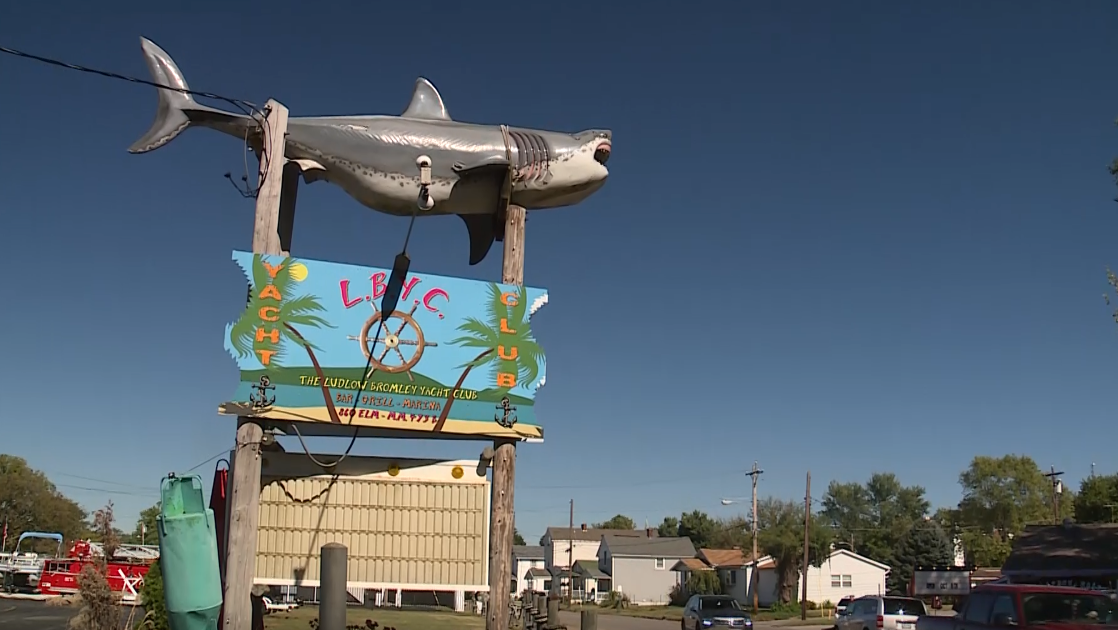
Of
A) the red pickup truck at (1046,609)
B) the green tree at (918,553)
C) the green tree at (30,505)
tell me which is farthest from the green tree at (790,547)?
the green tree at (30,505)

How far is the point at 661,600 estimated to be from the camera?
67.5 metres

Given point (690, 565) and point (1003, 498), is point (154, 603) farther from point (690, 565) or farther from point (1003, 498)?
point (1003, 498)

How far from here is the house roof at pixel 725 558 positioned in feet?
195

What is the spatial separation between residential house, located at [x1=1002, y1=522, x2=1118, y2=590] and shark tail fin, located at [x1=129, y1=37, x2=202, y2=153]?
1053 inches

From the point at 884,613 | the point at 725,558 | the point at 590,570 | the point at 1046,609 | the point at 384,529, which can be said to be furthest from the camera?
the point at 590,570

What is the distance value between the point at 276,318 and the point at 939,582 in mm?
29633

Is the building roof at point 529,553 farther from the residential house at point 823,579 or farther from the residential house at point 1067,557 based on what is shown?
the residential house at point 1067,557

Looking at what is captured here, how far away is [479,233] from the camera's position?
35.3ft

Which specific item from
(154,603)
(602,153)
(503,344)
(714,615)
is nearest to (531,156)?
(602,153)

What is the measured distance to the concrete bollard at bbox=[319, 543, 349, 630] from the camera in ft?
16.3

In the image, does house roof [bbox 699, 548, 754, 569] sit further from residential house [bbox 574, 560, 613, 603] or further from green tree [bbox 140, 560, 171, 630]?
green tree [bbox 140, 560, 171, 630]

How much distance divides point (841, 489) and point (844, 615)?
110 meters

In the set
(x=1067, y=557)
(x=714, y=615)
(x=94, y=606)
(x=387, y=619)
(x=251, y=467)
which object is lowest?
(x=714, y=615)

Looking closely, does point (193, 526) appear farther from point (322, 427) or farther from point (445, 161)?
point (445, 161)
